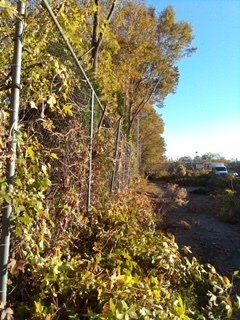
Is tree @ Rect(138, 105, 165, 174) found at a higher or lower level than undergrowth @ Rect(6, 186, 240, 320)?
higher

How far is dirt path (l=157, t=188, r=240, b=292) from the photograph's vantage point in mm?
8070

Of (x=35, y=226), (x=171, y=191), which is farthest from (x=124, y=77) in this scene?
(x=35, y=226)

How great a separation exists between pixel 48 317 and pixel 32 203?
3.01 ft

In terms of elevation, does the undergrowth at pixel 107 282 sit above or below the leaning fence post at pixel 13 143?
below

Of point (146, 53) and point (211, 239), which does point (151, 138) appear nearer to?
point (146, 53)

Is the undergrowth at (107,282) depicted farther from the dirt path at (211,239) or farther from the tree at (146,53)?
the tree at (146,53)

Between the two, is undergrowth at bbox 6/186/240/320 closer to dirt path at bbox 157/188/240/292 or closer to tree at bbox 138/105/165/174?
dirt path at bbox 157/188/240/292

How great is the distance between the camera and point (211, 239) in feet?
32.9

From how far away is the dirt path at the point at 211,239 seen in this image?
8.07m

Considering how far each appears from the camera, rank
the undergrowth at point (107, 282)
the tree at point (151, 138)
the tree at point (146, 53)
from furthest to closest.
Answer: the tree at point (151, 138), the tree at point (146, 53), the undergrowth at point (107, 282)

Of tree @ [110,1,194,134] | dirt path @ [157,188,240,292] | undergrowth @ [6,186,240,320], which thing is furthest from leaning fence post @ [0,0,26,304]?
tree @ [110,1,194,134]

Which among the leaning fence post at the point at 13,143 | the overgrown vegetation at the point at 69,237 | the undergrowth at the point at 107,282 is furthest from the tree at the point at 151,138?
the leaning fence post at the point at 13,143

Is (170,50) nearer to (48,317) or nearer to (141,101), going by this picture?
(141,101)

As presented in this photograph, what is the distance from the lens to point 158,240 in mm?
6234
